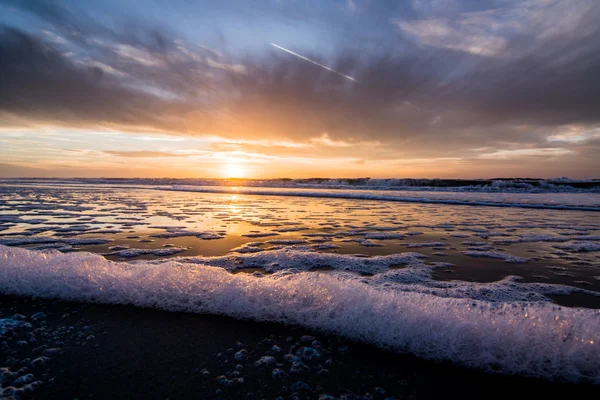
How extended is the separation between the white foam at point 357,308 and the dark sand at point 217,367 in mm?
113

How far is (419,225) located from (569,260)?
11.2ft

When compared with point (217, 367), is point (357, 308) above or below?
above

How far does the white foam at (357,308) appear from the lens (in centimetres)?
194

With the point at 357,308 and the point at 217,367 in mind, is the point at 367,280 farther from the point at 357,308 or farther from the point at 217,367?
the point at 217,367

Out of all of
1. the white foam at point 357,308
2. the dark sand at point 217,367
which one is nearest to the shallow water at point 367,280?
the white foam at point 357,308

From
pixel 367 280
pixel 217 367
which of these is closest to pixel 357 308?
pixel 367 280

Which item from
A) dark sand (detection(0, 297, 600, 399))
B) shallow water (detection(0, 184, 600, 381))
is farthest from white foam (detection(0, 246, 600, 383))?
dark sand (detection(0, 297, 600, 399))

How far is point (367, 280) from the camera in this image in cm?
338

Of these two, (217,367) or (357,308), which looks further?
(357,308)

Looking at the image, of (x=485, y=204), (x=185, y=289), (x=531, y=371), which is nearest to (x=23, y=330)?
(x=185, y=289)

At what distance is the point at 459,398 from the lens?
1655 mm

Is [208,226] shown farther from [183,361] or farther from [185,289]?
[183,361]

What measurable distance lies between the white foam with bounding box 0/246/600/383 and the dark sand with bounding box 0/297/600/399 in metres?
0.11

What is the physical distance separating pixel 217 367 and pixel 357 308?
1128 millimetres
